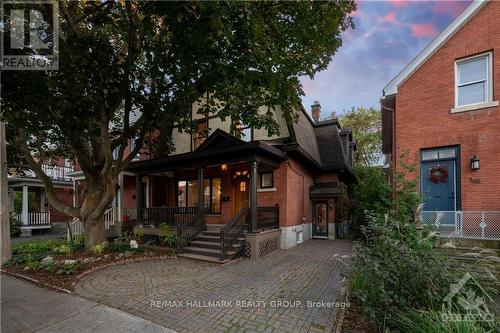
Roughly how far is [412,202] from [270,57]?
571cm

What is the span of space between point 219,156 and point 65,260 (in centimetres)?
619

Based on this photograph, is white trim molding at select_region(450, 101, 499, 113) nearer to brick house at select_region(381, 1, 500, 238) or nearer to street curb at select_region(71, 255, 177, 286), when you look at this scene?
brick house at select_region(381, 1, 500, 238)

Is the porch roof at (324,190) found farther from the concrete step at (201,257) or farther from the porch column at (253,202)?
the concrete step at (201,257)

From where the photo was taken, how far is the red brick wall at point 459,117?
735 centimetres

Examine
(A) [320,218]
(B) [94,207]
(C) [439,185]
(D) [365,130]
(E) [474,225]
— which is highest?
(D) [365,130]

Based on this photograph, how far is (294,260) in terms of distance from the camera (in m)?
8.87

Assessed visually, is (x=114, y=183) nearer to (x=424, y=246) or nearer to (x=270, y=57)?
(x=270, y=57)

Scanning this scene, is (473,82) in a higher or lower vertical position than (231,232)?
higher

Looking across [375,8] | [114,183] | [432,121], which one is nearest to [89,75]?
[114,183]

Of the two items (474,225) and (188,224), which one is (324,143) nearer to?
(474,225)

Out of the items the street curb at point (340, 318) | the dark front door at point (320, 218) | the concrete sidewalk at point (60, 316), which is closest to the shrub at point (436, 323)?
the street curb at point (340, 318)

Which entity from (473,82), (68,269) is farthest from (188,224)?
(473,82)

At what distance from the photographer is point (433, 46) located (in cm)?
824

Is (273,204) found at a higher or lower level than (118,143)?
lower
